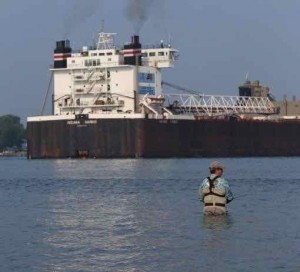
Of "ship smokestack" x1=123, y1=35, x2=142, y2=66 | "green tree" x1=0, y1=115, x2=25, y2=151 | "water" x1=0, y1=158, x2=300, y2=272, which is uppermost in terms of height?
"ship smokestack" x1=123, y1=35, x2=142, y2=66

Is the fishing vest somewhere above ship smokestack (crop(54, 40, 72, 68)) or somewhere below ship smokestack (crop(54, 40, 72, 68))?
below

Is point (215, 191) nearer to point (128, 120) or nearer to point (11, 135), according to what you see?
point (128, 120)

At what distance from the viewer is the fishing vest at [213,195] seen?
845 inches

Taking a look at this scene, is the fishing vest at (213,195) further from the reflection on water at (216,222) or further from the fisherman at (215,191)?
the reflection on water at (216,222)

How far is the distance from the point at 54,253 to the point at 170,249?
2199 millimetres

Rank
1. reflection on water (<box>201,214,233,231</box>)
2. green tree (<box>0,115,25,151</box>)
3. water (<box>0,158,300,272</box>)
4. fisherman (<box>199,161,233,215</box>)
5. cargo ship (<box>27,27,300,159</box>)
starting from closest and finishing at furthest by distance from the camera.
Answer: water (<box>0,158,300,272</box>) → reflection on water (<box>201,214,233,231</box>) → fisherman (<box>199,161,233,215</box>) → cargo ship (<box>27,27,300,159</box>) → green tree (<box>0,115,25,151</box>)

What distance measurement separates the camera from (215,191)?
21469mm

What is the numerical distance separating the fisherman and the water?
298 mm

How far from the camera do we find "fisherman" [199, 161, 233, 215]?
70.2 ft

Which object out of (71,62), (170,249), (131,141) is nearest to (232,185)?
(170,249)

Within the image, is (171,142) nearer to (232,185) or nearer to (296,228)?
(232,185)

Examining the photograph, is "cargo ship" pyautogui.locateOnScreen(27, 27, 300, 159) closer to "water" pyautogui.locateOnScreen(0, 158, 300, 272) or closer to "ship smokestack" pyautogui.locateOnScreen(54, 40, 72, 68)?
"ship smokestack" pyautogui.locateOnScreen(54, 40, 72, 68)

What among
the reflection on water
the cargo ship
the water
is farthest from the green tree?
the reflection on water

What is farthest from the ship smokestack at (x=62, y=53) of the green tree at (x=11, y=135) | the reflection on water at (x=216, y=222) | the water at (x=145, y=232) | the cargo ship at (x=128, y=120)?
the green tree at (x=11, y=135)
